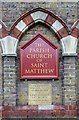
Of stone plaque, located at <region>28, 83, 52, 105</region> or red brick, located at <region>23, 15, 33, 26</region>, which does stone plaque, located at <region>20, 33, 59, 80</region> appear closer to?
stone plaque, located at <region>28, 83, 52, 105</region>

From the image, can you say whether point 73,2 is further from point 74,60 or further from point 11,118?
point 11,118

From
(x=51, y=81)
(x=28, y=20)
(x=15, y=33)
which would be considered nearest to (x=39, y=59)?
(x=51, y=81)

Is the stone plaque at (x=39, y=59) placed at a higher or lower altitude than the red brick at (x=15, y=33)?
lower

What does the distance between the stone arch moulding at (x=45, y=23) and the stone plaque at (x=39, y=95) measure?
0.91 meters

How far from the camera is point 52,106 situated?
7.37 meters

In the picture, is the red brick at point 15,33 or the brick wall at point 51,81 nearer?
the brick wall at point 51,81

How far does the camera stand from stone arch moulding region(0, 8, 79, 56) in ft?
24.3

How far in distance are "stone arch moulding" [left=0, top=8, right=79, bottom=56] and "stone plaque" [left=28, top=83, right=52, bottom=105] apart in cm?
91

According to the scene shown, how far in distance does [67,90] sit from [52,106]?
484mm

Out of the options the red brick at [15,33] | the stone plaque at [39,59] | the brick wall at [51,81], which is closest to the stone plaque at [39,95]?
the brick wall at [51,81]

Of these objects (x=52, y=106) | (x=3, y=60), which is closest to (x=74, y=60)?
(x=52, y=106)

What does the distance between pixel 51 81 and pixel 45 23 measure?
4.29ft

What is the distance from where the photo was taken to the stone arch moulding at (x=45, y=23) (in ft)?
24.3

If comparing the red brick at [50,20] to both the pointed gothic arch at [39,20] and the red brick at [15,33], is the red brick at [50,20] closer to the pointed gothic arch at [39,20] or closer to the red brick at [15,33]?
the pointed gothic arch at [39,20]
